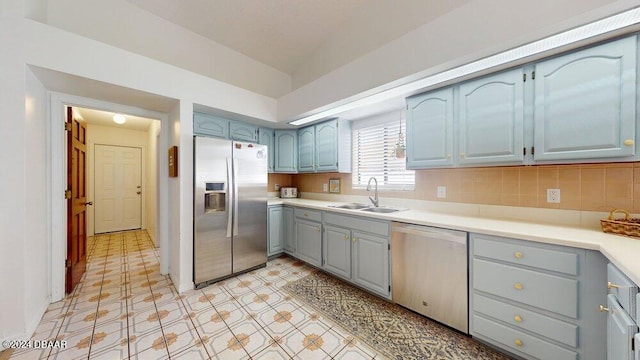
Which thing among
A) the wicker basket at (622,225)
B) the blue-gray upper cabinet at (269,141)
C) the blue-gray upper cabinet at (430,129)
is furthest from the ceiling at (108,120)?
the wicker basket at (622,225)

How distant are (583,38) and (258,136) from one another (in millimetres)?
3403

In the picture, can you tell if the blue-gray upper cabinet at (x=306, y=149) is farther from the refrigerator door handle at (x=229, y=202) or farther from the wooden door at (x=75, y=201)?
the wooden door at (x=75, y=201)

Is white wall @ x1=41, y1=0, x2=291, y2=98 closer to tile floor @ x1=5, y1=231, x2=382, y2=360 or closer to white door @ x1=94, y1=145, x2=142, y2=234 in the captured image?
tile floor @ x1=5, y1=231, x2=382, y2=360

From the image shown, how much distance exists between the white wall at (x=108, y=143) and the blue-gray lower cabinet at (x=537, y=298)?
5.55m

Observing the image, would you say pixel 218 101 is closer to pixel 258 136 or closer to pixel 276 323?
pixel 258 136

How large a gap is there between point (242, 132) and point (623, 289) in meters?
3.60

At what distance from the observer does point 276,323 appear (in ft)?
6.23

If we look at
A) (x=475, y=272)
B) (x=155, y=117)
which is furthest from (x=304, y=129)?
(x=475, y=272)

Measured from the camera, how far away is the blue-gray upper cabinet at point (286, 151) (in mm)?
3717

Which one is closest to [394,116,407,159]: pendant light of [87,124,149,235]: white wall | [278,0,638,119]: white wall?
[278,0,638,119]: white wall

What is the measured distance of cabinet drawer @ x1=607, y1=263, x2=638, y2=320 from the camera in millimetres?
911

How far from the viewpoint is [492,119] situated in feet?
5.91

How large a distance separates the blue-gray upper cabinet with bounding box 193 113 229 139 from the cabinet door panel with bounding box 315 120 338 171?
1.32 m

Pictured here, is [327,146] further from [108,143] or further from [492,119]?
[108,143]
